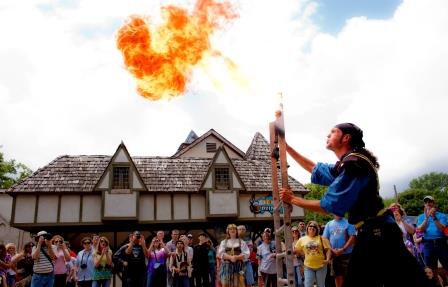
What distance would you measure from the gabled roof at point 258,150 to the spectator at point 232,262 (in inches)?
703

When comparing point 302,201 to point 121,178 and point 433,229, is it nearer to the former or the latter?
point 433,229

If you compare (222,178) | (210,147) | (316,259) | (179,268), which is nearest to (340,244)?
(316,259)

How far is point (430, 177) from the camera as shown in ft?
249

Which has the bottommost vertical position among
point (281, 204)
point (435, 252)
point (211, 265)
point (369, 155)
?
point (211, 265)

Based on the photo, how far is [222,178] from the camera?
22891 mm

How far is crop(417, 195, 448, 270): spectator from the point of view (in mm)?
9109

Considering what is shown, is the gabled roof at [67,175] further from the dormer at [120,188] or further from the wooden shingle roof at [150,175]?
the dormer at [120,188]

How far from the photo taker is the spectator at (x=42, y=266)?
30.8ft

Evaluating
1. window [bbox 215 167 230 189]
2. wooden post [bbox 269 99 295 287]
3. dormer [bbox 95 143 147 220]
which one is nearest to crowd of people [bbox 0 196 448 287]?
wooden post [bbox 269 99 295 287]

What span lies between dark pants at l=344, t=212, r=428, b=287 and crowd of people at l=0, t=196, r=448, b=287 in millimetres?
4295

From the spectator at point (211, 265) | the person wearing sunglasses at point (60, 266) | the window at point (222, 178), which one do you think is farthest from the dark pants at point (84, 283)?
the window at point (222, 178)

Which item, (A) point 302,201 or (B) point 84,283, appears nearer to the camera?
(A) point 302,201

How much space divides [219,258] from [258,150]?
1867 centimetres

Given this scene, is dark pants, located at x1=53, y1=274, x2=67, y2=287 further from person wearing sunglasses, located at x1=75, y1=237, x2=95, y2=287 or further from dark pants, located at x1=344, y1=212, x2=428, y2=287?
dark pants, located at x1=344, y1=212, x2=428, y2=287
